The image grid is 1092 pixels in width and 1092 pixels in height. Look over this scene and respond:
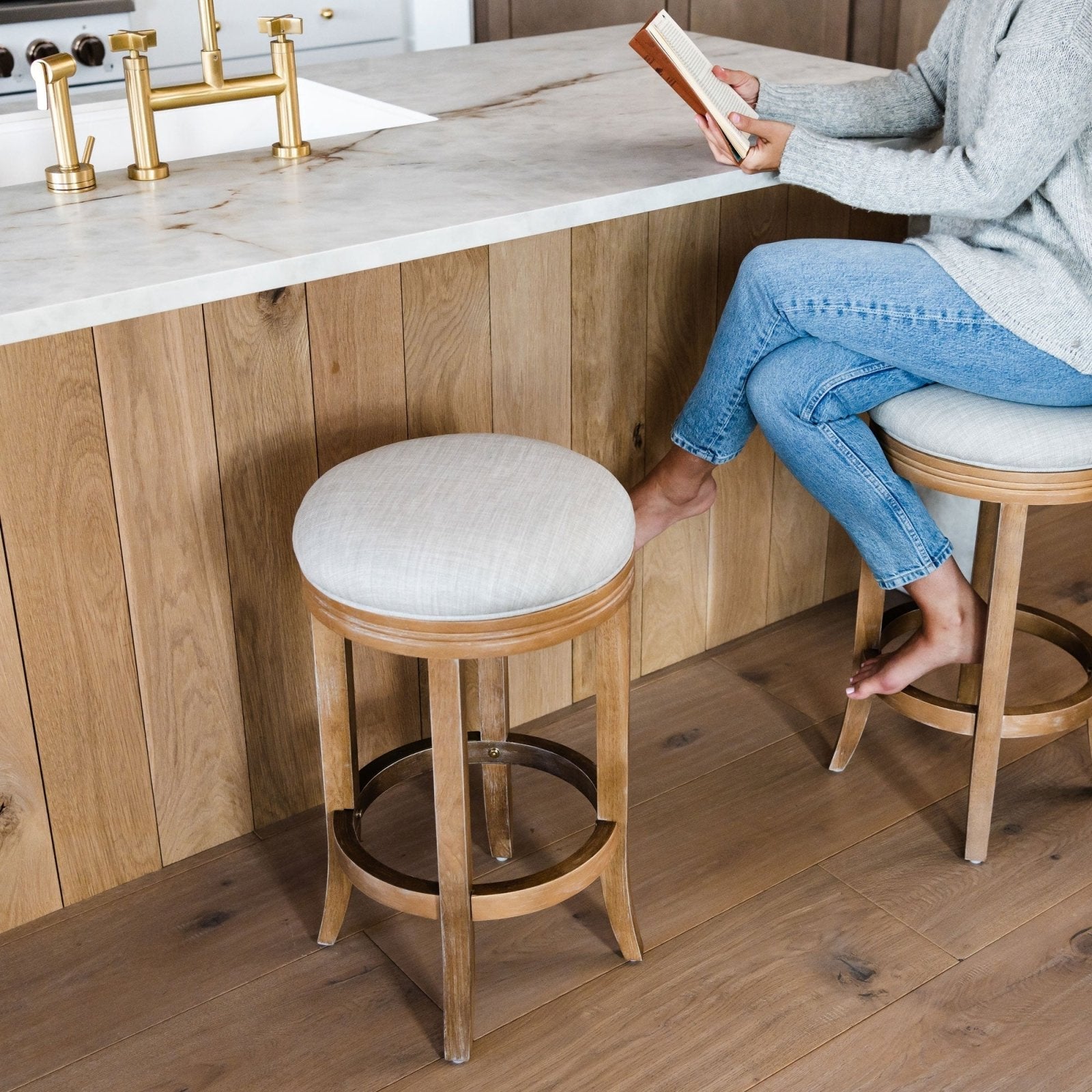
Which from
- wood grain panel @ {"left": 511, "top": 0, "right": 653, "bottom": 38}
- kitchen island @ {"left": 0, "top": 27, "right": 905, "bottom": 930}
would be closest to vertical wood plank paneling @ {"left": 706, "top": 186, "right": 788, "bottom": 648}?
kitchen island @ {"left": 0, "top": 27, "right": 905, "bottom": 930}

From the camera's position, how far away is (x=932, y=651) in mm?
1812

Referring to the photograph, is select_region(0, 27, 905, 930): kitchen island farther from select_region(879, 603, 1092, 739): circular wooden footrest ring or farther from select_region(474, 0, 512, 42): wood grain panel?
select_region(474, 0, 512, 42): wood grain panel

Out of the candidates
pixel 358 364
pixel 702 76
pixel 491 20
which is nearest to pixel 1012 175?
pixel 702 76

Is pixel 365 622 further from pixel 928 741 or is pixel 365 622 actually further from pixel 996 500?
pixel 928 741

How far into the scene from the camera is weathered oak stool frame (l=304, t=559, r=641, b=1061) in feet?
4.33

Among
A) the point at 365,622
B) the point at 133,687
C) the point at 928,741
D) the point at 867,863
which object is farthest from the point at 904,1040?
the point at 133,687

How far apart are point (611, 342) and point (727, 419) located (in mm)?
255

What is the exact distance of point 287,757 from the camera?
185cm

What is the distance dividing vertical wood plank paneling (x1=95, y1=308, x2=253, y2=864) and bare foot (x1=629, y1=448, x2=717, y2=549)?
2.03ft

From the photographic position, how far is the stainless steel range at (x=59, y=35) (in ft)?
10.4

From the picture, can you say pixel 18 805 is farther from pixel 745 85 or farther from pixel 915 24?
pixel 915 24

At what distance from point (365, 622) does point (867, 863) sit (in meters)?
0.88

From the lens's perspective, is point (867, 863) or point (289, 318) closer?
point (289, 318)

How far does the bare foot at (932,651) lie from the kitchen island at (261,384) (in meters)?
0.45
